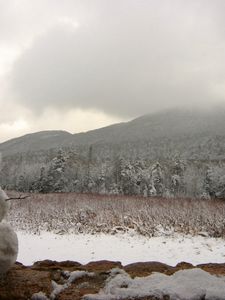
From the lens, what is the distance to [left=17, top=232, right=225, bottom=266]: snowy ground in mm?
9242

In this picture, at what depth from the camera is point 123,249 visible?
399 inches

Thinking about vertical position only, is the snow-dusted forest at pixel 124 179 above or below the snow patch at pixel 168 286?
above

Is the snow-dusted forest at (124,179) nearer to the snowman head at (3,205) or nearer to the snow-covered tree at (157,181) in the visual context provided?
the snow-covered tree at (157,181)

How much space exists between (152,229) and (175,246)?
1.61 m

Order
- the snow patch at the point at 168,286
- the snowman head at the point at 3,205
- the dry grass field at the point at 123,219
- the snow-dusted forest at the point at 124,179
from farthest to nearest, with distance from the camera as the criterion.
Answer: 1. the snow-dusted forest at the point at 124,179
2. the dry grass field at the point at 123,219
3. the snowman head at the point at 3,205
4. the snow patch at the point at 168,286

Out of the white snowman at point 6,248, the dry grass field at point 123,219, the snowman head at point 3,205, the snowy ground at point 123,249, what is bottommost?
the snowy ground at point 123,249

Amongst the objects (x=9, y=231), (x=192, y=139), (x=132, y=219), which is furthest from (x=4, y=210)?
(x=192, y=139)

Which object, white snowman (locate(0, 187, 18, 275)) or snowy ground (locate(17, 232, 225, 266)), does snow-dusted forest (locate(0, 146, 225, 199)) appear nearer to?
snowy ground (locate(17, 232, 225, 266))

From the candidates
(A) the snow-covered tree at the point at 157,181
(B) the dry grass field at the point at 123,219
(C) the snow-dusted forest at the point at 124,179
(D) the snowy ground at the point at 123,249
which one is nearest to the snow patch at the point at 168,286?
(D) the snowy ground at the point at 123,249

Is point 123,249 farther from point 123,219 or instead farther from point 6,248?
point 6,248

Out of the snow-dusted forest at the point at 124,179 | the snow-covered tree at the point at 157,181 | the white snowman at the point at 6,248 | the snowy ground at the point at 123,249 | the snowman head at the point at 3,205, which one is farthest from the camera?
the snow-covered tree at the point at 157,181

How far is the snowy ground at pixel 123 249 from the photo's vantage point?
9.24m

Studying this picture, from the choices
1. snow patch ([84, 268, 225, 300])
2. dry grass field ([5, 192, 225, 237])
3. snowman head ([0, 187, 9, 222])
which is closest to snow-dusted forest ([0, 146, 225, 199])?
dry grass field ([5, 192, 225, 237])

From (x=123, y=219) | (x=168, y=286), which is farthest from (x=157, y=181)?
(x=168, y=286)
